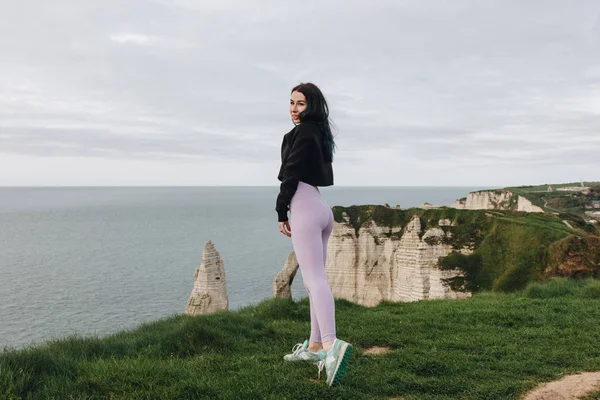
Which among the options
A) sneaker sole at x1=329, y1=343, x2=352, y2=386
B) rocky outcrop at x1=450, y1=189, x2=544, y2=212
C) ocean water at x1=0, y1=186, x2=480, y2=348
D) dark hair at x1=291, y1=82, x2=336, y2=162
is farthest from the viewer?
rocky outcrop at x1=450, y1=189, x2=544, y2=212

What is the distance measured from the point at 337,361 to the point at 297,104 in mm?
3304

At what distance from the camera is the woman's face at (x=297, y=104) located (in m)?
5.79

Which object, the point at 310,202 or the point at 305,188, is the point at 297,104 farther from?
the point at 310,202

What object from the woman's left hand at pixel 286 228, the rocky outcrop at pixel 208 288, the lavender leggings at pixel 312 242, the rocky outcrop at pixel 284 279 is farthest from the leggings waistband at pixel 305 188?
the rocky outcrop at pixel 284 279

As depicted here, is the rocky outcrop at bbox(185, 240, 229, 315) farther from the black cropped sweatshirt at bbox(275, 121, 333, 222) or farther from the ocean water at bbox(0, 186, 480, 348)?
the black cropped sweatshirt at bbox(275, 121, 333, 222)

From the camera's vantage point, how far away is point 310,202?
17.8ft

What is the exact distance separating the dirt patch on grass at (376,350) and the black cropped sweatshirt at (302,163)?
2.70 m

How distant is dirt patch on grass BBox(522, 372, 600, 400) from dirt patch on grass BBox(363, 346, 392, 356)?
220 cm

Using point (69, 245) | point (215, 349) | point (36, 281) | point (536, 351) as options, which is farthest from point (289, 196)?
point (69, 245)

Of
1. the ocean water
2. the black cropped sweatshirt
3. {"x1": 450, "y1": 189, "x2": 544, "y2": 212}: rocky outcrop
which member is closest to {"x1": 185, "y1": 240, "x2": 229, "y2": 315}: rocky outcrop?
the ocean water

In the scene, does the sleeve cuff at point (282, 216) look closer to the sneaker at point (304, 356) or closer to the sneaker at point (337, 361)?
the sneaker at point (337, 361)

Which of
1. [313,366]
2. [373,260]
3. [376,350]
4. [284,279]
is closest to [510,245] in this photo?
[373,260]

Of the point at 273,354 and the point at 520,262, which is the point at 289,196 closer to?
the point at 273,354

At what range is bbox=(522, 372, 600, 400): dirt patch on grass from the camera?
4.82 meters
